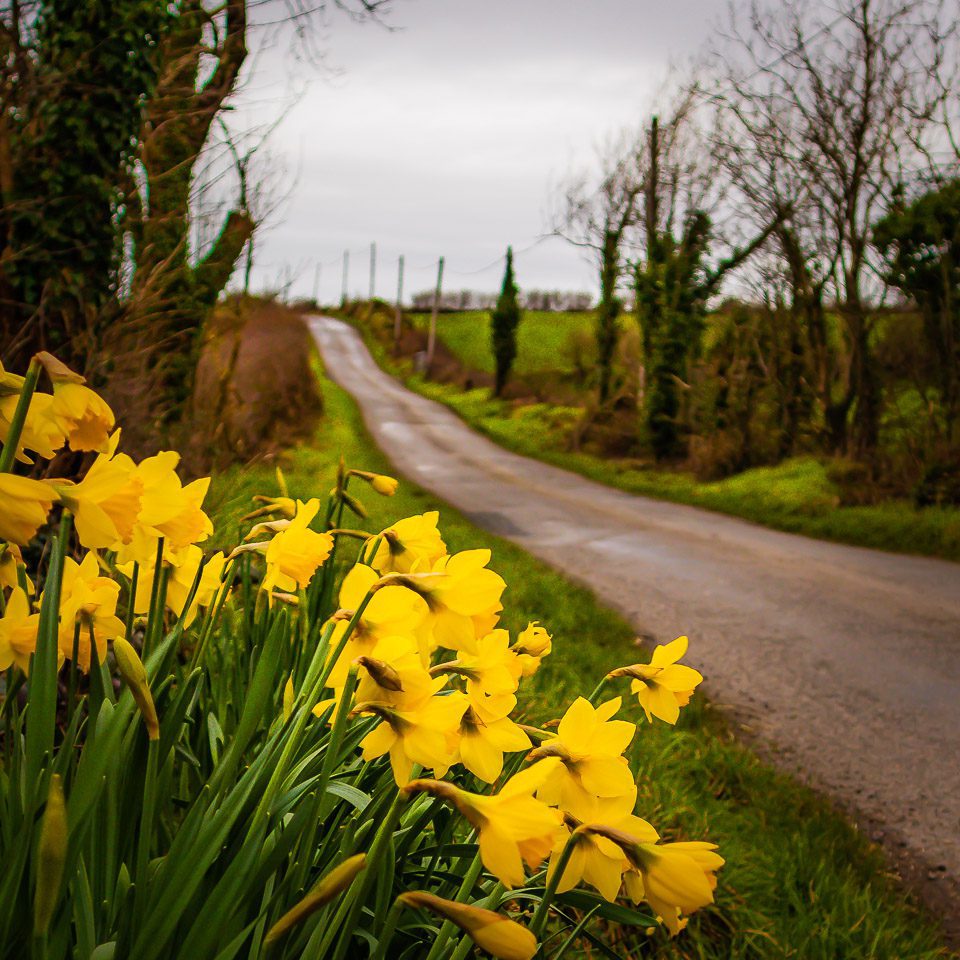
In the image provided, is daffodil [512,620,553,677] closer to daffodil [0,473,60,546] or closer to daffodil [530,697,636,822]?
daffodil [530,697,636,822]

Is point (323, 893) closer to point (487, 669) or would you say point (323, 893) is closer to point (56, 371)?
point (487, 669)

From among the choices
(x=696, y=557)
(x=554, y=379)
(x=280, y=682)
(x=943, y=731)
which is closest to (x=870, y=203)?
(x=696, y=557)

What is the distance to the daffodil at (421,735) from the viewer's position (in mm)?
867

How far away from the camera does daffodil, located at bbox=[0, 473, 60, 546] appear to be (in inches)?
27.9

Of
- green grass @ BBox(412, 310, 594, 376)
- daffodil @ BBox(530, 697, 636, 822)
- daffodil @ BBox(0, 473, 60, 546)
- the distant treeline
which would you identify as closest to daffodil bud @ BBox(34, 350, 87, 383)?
daffodil @ BBox(0, 473, 60, 546)

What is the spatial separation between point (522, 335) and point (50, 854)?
40074 millimetres

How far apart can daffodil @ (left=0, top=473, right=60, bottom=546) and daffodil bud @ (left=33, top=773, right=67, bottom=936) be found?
0.21 metres

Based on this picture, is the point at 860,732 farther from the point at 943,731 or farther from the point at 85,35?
the point at 85,35

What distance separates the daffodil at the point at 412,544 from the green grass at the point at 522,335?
29.6 m

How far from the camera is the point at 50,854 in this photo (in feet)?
2.25

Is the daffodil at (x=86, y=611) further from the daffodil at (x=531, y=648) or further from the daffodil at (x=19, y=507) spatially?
the daffodil at (x=531, y=648)

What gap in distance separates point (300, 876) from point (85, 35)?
17.0 ft

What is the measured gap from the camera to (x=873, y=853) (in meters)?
→ 2.64

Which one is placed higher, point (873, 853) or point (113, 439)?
point (113, 439)
